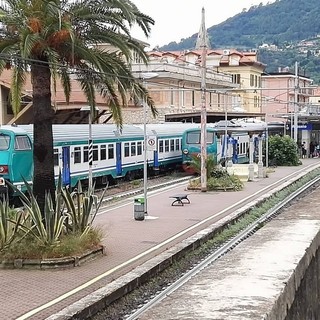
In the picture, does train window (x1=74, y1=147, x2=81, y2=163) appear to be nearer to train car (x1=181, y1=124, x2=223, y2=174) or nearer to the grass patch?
train car (x1=181, y1=124, x2=223, y2=174)

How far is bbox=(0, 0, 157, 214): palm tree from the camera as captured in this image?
14484 mm

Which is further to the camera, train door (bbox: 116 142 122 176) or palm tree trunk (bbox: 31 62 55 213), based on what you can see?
train door (bbox: 116 142 122 176)

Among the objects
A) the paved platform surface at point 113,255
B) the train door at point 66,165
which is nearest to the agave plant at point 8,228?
the paved platform surface at point 113,255

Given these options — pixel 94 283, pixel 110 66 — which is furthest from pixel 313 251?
pixel 110 66

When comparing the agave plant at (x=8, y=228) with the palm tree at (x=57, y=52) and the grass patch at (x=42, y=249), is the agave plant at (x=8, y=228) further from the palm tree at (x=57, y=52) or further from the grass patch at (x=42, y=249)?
the palm tree at (x=57, y=52)

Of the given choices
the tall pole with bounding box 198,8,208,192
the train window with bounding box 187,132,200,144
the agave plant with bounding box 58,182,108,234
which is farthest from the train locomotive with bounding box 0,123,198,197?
the agave plant with bounding box 58,182,108,234

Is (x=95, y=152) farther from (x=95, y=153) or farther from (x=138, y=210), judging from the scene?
(x=138, y=210)

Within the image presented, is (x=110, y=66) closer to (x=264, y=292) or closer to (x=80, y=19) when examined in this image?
(x=80, y=19)

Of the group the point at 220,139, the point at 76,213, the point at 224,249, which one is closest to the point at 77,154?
the point at 224,249

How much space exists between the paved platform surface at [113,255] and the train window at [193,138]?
13707 millimetres

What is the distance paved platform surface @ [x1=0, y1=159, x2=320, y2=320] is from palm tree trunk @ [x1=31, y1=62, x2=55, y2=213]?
6.58ft

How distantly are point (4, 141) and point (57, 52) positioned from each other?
859cm

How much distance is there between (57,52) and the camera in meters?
14.9

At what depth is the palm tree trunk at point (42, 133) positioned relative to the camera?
49.8ft
